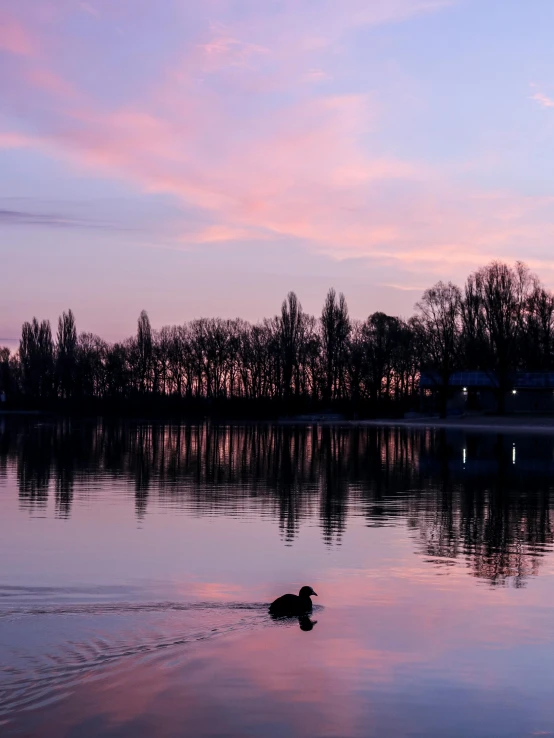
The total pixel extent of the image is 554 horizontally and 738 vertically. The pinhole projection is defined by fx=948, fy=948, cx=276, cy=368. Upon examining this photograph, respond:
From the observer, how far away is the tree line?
4360 inches

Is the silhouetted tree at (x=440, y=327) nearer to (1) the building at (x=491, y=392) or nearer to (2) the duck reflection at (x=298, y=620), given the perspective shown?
(1) the building at (x=491, y=392)

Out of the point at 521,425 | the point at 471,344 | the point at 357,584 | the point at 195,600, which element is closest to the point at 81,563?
the point at 195,600

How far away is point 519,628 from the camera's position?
500 inches

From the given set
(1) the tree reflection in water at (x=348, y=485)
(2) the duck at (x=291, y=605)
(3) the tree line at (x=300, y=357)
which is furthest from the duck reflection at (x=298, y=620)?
(3) the tree line at (x=300, y=357)

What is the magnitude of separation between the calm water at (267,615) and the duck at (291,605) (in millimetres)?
253

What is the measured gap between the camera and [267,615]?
13258mm

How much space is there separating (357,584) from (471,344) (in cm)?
10424

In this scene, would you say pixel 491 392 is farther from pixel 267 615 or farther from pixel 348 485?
pixel 267 615

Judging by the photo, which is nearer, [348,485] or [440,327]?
[348,485]

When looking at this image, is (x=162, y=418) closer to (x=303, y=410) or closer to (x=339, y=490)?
(x=303, y=410)

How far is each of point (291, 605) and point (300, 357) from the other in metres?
115

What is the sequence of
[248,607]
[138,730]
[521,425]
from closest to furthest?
1. [138,730]
2. [248,607]
3. [521,425]

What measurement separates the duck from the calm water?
0.25 metres

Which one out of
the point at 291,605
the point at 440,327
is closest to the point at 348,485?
the point at 291,605
